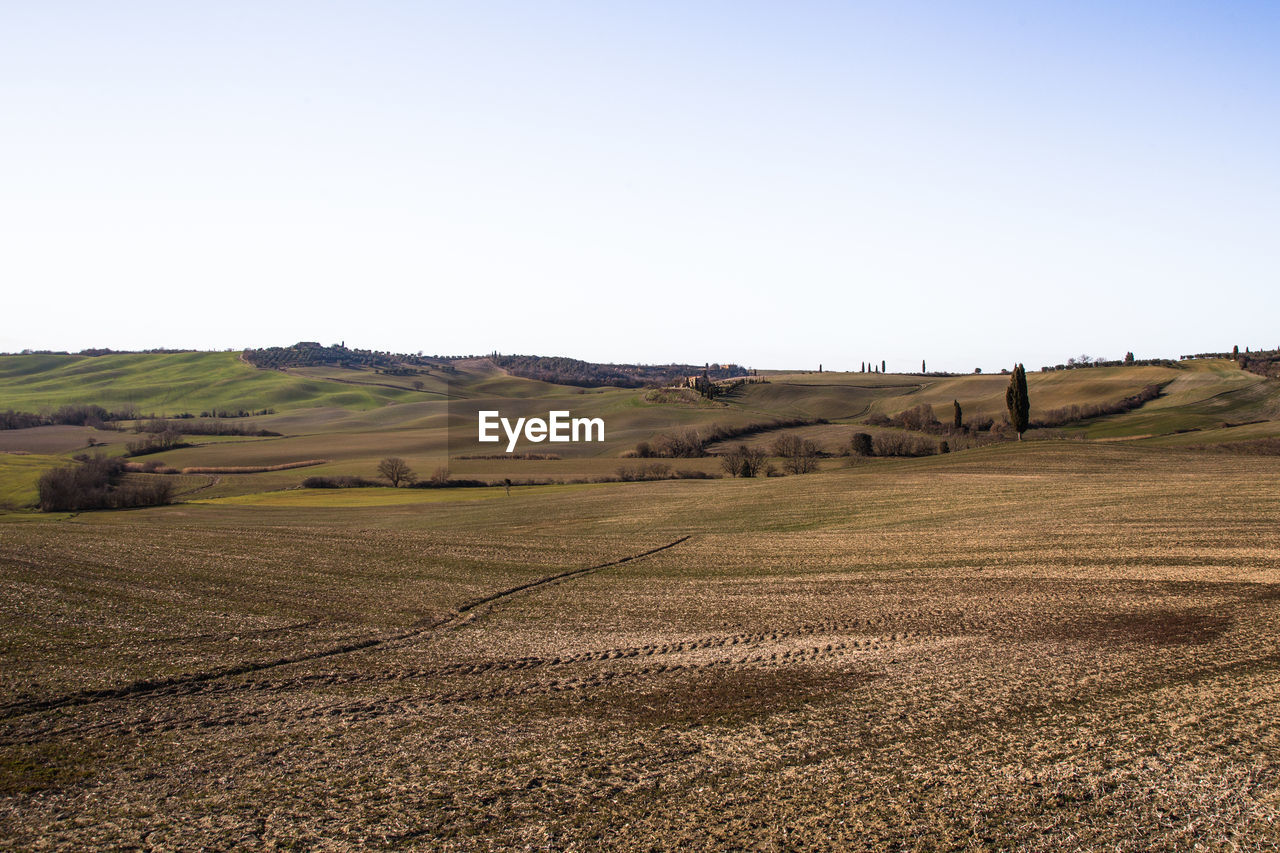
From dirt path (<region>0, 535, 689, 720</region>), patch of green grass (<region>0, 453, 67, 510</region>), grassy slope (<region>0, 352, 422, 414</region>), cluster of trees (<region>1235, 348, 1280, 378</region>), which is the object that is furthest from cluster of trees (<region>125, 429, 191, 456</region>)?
cluster of trees (<region>1235, 348, 1280, 378</region>)

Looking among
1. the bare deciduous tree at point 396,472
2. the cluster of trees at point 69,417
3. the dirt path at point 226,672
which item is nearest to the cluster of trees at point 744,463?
the bare deciduous tree at point 396,472

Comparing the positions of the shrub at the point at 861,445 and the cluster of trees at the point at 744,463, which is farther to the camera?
the shrub at the point at 861,445

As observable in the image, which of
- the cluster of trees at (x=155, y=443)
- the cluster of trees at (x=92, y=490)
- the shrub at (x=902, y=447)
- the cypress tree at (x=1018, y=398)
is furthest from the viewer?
the cluster of trees at (x=155, y=443)

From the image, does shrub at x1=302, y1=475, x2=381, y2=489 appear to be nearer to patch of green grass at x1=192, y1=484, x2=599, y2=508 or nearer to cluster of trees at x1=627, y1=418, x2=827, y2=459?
patch of green grass at x1=192, y1=484, x2=599, y2=508

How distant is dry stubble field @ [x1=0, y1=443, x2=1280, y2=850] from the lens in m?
10.2

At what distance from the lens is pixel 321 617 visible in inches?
828

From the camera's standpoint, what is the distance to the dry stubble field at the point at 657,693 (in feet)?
33.3

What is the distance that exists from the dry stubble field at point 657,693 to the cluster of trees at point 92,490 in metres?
30.5

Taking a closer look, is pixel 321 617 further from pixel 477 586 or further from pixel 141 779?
pixel 141 779

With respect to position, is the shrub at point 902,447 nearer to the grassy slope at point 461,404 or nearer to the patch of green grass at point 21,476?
the grassy slope at point 461,404

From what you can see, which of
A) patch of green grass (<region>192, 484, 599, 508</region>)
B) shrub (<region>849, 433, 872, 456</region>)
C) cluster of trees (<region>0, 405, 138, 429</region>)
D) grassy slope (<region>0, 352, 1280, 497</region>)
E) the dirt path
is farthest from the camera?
cluster of trees (<region>0, 405, 138, 429</region>)

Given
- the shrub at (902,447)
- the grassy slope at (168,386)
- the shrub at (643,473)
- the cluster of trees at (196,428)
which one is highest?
the grassy slope at (168,386)

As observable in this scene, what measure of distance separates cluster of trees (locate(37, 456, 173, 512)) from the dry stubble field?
3053 cm

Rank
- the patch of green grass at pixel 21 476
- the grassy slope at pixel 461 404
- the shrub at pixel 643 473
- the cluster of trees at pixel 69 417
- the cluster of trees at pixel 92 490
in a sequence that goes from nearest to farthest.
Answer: the cluster of trees at pixel 92 490 < the patch of green grass at pixel 21 476 < the shrub at pixel 643 473 < the grassy slope at pixel 461 404 < the cluster of trees at pixel 69 417
